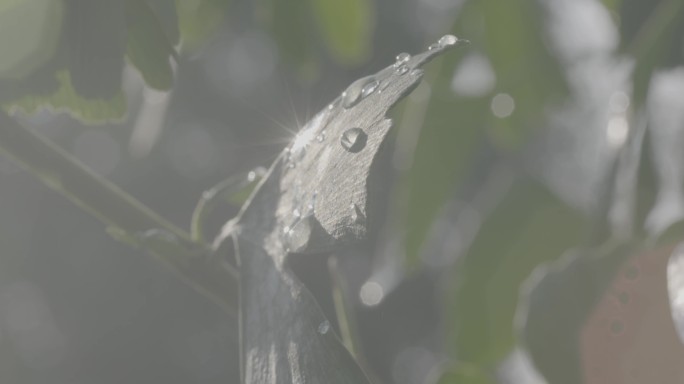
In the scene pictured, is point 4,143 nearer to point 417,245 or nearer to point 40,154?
point 40,154

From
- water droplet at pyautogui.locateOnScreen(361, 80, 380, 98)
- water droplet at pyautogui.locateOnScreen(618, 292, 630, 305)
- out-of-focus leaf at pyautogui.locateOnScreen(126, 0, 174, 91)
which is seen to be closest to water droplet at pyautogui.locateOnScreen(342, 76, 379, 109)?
water droplet at pyautogui.locateOnScreen(361, 80, 380, 98)

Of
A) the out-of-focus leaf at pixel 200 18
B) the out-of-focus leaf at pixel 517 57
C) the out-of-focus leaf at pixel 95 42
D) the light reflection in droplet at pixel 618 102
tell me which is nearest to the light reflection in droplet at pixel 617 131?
the light reflection in droplet at pixel 618 102

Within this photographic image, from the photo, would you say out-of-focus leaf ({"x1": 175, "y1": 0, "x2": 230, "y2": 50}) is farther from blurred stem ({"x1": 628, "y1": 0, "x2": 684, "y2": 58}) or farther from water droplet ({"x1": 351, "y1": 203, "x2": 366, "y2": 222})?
water droplet ({"x1": 351, "y1": 203, "x2": 366, "y2": 222})

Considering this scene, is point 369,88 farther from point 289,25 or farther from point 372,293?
point 372,293

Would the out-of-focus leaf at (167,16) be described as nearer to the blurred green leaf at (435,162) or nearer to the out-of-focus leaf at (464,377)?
the out-of-focus leaf at (464,377)

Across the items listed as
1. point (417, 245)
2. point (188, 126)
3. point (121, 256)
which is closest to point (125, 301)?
point (121, 256)

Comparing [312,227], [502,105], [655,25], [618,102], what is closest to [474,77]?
[502,105]

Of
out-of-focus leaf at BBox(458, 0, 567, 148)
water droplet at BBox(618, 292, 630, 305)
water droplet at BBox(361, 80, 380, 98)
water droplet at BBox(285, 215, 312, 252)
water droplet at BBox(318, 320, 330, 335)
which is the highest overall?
out-of-focus leaf at BBox(458, 0, 567, 148)
